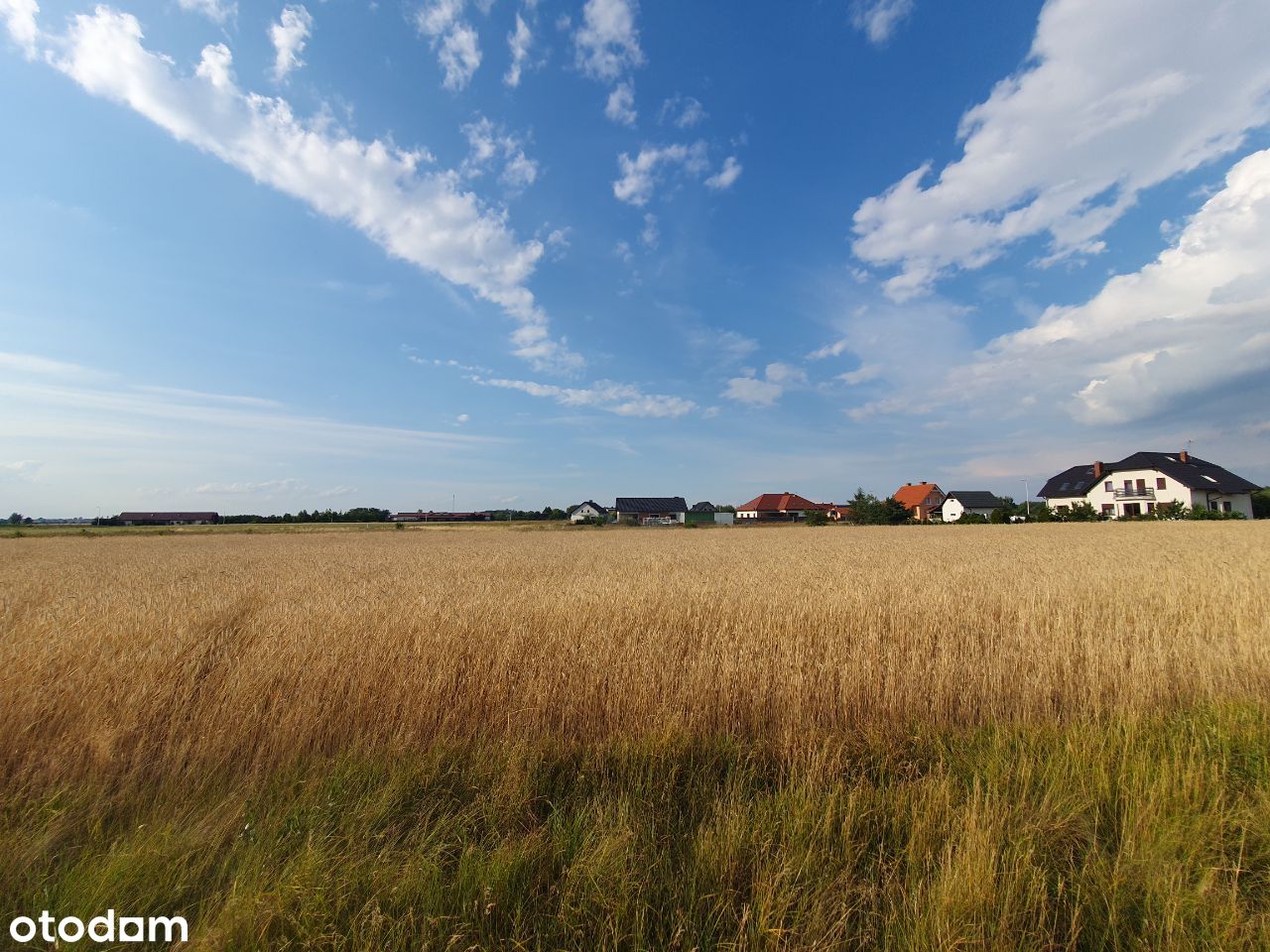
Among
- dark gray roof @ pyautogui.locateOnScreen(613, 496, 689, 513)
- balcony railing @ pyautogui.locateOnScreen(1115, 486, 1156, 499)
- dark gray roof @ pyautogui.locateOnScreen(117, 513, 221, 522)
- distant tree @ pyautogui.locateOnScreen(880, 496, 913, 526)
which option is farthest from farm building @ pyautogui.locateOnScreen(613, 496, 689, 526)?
dark gray roof @ pyautogui.locateOnScreen(117, 513, 221, 522)

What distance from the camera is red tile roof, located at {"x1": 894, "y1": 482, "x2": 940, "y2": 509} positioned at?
105 m

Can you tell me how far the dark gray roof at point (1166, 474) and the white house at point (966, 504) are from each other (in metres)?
12.2

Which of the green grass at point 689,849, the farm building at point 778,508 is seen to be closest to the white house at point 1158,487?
the farm building at point 778,508

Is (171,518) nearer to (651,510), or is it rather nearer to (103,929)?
(651,510)

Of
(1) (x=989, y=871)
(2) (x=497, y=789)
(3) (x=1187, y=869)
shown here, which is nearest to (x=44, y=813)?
(2) (x=497, y=789)

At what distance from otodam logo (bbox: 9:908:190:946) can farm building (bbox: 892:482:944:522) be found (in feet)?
361

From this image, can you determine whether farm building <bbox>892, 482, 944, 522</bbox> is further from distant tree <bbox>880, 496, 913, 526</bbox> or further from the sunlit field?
the sunlit field

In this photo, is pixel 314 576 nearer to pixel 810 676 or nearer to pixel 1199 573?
pixel 810 676

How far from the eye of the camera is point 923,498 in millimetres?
104562

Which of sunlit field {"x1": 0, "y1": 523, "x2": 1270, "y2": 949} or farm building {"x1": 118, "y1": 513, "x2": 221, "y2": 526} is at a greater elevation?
farm building {"x1": 118, "y1": 513, "x2": 221, "y2": 526}

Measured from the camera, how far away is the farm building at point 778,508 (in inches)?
4082

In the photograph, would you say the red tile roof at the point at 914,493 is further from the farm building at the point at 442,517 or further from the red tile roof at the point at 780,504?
the farm building at the point at 442,517

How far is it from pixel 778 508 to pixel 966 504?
110 feet

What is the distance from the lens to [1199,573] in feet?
35.1
